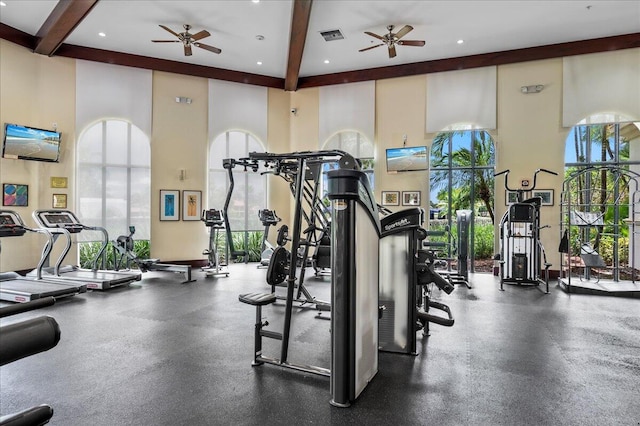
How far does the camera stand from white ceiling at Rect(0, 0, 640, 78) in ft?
22.5

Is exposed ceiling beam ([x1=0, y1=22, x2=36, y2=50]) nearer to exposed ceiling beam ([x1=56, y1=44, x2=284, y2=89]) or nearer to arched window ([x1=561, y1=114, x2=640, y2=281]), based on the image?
exposed ceiling beam ([x1=56, y1=44, x2=284, y2=89])

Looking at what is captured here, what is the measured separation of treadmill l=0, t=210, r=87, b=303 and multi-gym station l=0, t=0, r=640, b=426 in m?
0.05

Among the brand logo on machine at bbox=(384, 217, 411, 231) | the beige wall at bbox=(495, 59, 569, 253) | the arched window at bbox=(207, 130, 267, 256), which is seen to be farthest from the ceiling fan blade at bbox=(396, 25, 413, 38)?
the brand logo on machine at bbox=(384, 217, 411, 231)

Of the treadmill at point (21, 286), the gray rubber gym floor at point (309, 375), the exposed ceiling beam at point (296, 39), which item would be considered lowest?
the gray rubber gym floor at point (309, 375)

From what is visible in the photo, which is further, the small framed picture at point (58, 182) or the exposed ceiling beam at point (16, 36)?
the small framed picture at point (58, 182)

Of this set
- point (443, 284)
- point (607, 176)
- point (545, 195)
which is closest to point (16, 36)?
point (443, 284)

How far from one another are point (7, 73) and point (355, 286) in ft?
29.4

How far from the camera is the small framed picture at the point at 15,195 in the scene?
299 inches

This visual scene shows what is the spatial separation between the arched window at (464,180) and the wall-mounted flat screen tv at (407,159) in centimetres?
28

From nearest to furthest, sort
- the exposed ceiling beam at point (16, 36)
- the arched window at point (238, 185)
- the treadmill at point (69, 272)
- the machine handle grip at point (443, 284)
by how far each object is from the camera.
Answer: the machine handle grip at point (443, 284), the treadmill at point (69, 272), the exposed ceiling beam at point (16, 36), the arched window at point (238, 185)

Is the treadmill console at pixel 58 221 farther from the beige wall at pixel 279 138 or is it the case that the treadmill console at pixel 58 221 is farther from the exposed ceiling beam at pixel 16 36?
the beige wall at pixel 279 138

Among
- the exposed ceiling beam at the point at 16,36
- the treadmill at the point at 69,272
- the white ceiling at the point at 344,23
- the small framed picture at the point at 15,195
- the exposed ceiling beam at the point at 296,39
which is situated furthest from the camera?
the small framed picture at the point at 15,195

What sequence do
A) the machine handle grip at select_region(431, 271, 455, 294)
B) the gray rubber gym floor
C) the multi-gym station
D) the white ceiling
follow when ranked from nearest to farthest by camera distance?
the gray rubber gym floor → the multi-gym station → the machine handle grip at select_region(431, 271, 455, 294) → the white ceiling

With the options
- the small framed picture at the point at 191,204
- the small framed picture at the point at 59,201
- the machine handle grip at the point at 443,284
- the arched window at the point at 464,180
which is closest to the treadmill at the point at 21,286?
the small framed picture at the point at 59,201
